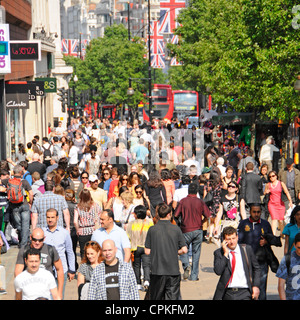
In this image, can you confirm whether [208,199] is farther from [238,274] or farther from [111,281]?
[111,281]

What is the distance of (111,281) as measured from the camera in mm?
7586

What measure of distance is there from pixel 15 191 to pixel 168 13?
7430 centimetres

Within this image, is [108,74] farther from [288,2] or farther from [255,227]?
[255,227]

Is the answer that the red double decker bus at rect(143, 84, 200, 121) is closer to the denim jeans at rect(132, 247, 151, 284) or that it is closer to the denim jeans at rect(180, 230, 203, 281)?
the denim jeans at rect(180, 230, 203, 281)

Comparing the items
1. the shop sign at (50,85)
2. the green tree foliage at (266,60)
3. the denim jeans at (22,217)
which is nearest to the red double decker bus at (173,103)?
the shop sign at (50,85)

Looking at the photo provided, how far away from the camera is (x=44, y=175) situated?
Answer: 20281 mm

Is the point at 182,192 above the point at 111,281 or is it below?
below

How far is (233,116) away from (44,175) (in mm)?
18598

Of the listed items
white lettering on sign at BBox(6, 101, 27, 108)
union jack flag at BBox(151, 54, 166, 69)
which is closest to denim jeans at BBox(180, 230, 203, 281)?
white lettering on sign at BBox(6, 101, 27, 108)

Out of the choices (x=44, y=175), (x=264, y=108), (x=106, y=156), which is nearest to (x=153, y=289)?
(x=44, y=175)

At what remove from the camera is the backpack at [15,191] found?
588 inches

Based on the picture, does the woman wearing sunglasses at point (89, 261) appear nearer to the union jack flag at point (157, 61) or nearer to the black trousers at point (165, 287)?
the black trousers at point (165, 287)

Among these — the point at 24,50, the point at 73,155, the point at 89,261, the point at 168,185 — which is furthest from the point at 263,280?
the point at 24,50

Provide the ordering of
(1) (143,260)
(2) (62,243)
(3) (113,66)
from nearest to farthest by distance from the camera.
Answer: (2) (62,243)
(1) (143,260)
(3) (113,66)
